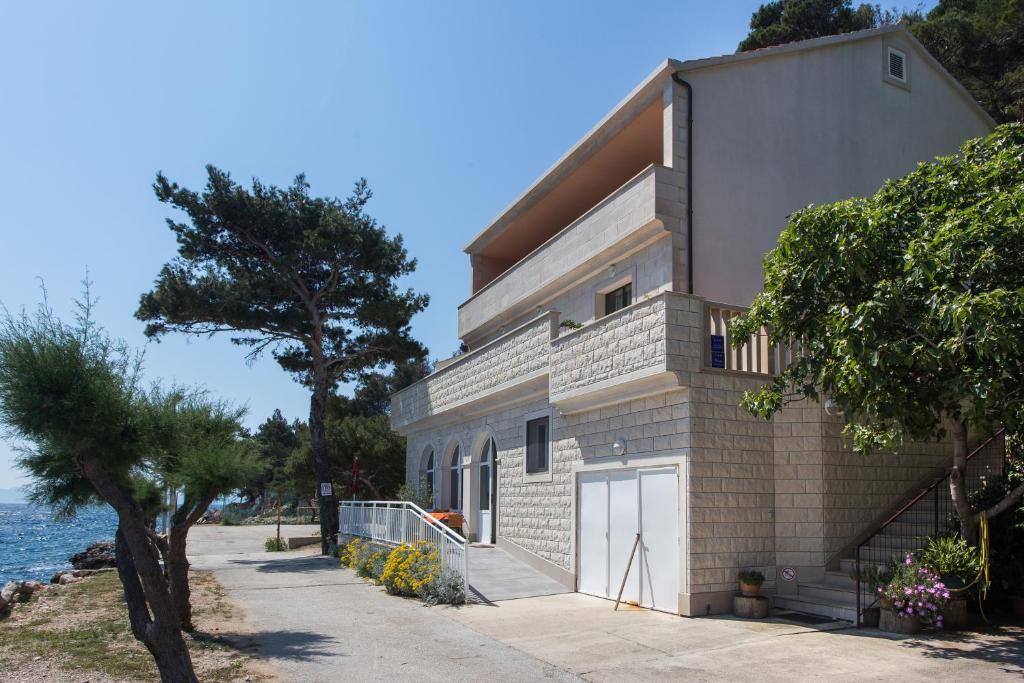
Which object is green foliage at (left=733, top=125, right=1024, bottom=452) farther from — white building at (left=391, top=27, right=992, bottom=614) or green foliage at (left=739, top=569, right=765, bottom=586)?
green foliage at (left=739, top=569, right=765, bottom=586)

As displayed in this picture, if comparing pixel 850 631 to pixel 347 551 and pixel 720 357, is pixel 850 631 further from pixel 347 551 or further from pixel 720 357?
pixel 347 551

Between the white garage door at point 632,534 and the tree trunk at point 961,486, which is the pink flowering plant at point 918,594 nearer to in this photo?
the tree trunk at point 961,486

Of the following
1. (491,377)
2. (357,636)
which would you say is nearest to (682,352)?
(357,636)

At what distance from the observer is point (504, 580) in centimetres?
1606

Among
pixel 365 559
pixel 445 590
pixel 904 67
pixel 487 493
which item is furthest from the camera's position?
pixel 487 493

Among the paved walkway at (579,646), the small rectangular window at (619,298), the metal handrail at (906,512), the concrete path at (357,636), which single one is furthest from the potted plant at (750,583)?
the small rectangular window at (619,298)

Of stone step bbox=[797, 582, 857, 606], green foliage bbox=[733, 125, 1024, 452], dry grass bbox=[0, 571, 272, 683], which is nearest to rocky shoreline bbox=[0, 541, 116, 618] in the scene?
dry grass bbox=[0, 571, 272, 683]

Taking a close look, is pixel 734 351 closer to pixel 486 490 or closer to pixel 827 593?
pixel 827 593

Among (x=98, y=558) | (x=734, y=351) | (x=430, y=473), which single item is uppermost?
(x=734, y=351)

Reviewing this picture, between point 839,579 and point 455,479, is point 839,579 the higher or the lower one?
the lower one

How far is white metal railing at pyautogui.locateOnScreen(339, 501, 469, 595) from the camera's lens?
1534 cm

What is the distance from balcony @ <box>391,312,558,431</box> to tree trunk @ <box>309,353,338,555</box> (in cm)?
300

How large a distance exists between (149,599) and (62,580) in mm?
17575

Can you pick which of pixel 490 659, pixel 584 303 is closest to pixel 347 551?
pixel 584 303
